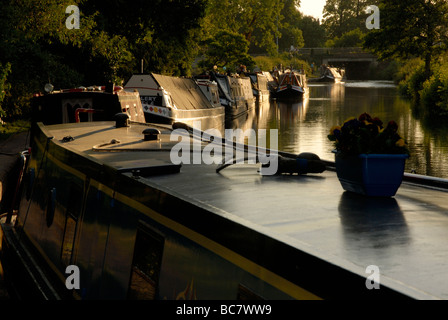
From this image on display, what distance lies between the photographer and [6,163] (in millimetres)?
13391

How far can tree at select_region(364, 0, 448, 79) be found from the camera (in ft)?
149

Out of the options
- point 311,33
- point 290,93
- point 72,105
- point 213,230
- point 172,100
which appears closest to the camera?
point 213,230

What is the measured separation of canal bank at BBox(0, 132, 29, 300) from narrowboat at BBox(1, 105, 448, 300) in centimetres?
36

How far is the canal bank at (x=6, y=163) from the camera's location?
7.80 metres

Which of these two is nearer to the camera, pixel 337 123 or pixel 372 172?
pixel 372 172

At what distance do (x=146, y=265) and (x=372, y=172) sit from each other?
162 cm

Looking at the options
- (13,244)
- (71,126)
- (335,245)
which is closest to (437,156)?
(71,126)

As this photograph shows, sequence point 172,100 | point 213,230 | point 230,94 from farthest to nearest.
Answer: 1. point 230,94
2. point 172,100
3. point 213,230

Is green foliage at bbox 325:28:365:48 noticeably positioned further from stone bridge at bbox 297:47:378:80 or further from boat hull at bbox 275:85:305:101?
boat hull at bbox 275:85:305:101

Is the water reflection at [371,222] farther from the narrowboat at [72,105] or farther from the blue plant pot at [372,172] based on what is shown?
the narrowboat at [72,105]

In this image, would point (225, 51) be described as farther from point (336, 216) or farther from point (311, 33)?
point (311, 33)

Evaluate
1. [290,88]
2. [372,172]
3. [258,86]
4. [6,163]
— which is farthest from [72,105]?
[290,88]

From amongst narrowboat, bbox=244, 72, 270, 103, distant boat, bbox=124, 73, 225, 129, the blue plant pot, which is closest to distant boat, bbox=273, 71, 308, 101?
narrowboat, bbox=244, 72, 270, 103

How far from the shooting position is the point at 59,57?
2591 centimetres
